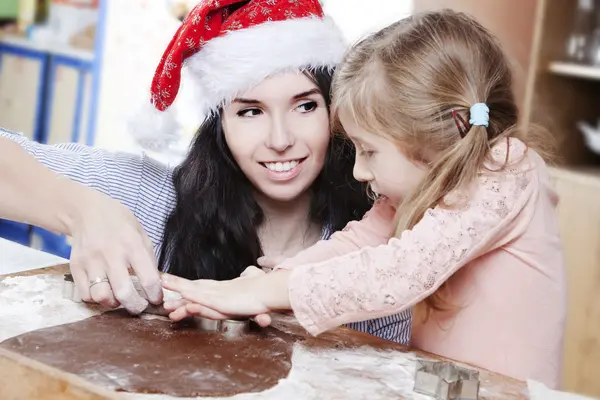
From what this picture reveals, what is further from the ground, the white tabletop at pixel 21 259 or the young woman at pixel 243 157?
the young woman at pixel 243 157

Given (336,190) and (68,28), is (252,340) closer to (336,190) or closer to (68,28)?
(336,190)

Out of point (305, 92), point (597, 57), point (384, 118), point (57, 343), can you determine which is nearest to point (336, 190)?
point (305, 92)

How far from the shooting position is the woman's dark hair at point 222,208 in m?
1.72

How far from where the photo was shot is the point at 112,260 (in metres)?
1.20

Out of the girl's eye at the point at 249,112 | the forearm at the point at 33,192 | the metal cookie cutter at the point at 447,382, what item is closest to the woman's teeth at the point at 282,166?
the girl's eye at the point at 249,112

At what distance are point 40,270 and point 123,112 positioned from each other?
247 centimetres

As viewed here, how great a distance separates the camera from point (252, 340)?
1.12 metres

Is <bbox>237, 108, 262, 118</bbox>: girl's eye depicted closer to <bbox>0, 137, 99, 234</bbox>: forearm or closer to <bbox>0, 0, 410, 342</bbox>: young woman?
<bbox>0, 0, 410, 342</bbox>: young woman

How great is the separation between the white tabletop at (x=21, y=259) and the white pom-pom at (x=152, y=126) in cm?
41

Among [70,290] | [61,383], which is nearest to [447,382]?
[61,383]

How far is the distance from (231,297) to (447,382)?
1.15 ft

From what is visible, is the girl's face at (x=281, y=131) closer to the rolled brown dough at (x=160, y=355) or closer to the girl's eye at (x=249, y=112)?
the girl's eye at (x=249, y=112)

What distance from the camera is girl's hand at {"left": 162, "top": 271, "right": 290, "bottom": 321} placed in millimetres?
1158

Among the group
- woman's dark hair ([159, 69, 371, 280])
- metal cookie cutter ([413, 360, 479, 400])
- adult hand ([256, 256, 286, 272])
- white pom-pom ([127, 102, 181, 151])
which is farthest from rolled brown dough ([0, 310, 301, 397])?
white pom-pom ([127, 102, 181, 151])
